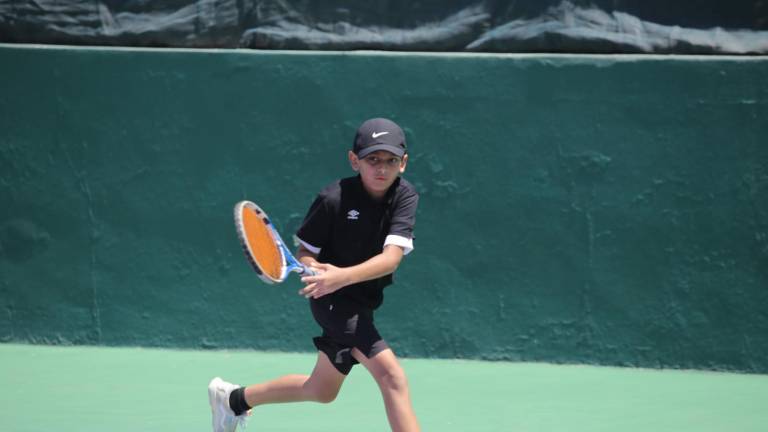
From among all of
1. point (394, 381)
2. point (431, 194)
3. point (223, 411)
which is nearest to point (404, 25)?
point (431, 194)

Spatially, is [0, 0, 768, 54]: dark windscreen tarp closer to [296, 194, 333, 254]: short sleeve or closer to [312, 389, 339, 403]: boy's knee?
[296, 194, 333, 254]: short sleeve

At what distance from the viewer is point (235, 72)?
25.0 ft

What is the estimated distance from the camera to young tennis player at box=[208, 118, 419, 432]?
4.86m

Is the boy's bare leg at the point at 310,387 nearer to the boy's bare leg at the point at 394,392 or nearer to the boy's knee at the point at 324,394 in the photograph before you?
the boy's knee at the point at 324,394

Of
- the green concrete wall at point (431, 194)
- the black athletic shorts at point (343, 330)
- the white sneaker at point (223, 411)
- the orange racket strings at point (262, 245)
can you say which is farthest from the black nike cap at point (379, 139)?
the green concrete wall at point (431, 194)

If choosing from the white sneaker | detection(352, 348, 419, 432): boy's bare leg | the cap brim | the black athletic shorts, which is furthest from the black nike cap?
the white sneaker

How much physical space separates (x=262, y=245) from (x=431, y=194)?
2.87m

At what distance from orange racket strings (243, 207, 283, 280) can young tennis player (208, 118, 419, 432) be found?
0.17 metres

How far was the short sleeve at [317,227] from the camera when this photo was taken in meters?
5.03

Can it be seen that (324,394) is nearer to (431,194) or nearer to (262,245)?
(262,245)

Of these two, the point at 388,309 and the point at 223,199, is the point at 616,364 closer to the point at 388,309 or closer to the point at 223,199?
the point at 388,309

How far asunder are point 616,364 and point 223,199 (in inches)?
99.5

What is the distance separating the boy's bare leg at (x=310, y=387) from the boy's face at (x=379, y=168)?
74 centimetres

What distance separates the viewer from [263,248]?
185 inches
